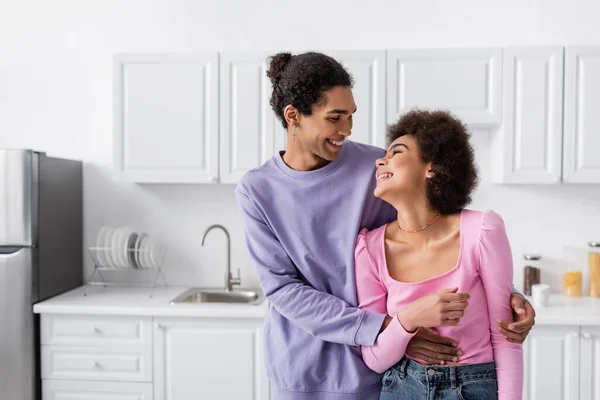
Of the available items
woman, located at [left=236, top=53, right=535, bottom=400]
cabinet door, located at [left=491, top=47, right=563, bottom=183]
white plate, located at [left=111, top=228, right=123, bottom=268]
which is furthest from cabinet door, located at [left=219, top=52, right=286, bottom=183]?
woman, located at [left=236, top=53, right=535, bottom=400]

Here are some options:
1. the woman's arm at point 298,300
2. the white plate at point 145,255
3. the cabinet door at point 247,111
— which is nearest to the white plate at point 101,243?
the white plate at point 145,255

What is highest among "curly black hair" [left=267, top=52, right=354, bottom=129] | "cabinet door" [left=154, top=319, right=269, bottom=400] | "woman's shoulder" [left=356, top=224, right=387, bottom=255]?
"curly black hair" [left=267, top=52, right=354, bottom=129]

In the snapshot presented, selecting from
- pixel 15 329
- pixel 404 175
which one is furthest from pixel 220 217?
pixel 404 175

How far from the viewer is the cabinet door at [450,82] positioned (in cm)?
268

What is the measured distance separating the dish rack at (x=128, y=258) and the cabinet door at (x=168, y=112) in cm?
45

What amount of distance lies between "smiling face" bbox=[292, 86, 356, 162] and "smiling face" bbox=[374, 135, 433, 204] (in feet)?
0.43

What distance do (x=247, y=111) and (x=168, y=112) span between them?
0.39 meters

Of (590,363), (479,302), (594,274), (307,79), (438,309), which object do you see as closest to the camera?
(438,309)

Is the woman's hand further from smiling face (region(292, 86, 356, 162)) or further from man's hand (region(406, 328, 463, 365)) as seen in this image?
smiling face (region(292, 86, 356, 162))

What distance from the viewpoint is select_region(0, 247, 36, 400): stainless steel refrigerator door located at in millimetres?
2641

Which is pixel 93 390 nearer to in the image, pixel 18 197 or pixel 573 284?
pixel 18 197

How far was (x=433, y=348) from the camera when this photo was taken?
127cm

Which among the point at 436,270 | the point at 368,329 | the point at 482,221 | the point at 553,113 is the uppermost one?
the point at 553,113

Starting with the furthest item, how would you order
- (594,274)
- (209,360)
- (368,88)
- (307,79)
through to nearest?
(594,274)
(368,88)
(209,360)
(307,79)
